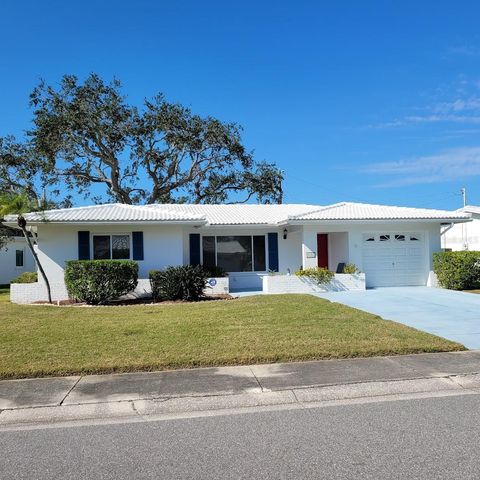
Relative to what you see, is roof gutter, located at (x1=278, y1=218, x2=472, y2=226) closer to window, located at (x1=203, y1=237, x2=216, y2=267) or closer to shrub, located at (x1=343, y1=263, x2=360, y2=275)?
shrub, located at (x1=343, y1=263, x2=360, y2=275)

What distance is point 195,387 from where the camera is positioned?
20.2ft

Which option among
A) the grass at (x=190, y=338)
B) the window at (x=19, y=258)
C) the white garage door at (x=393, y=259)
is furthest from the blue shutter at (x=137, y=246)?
the window at (x=19, y=258)

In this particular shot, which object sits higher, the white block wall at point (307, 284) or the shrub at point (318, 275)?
the shrub at point (318, 275)

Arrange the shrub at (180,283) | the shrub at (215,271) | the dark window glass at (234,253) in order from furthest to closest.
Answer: the dark window glass at (234,253), the shrub at (215,271), the shrub at (180,283)

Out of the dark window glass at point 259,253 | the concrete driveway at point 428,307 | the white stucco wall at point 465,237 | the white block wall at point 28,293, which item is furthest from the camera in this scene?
the white stucco wall at point 465,237

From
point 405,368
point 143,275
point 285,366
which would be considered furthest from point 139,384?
point 143,275

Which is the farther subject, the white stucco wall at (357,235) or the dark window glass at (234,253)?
the dark window glass at (234,253)

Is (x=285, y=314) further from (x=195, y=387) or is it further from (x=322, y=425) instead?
(x=322, y=425)

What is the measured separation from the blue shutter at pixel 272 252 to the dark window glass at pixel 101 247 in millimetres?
6695

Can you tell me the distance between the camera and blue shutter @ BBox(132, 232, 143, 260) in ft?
57.4

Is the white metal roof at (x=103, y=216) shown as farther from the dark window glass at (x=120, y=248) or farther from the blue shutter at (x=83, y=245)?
the dark window glass at (x=120, y=248)

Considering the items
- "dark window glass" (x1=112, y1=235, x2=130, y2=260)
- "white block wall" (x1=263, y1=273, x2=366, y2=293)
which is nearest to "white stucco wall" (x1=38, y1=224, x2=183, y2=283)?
"dark window glass" (x1=112, y1=235, x2=130, y2=260)

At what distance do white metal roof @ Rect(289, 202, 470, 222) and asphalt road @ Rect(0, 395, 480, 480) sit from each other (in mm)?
13104

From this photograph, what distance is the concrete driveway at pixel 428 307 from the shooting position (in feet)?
31.2
